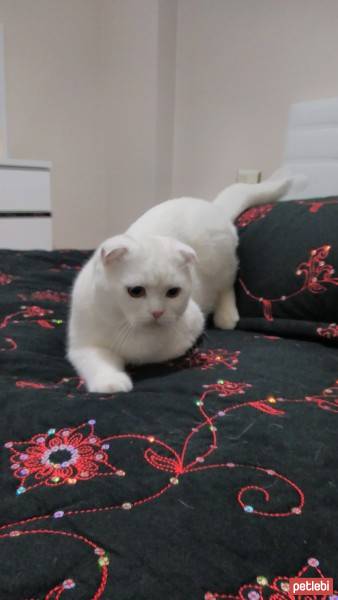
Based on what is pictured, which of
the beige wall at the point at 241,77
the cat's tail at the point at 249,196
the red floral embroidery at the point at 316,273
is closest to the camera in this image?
the red floral embroidery at the point at 316,273

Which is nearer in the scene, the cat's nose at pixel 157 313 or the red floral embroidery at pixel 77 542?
the red floral embroidery at pixel 77 542

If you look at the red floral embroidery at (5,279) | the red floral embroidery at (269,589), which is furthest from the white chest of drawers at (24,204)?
the red floral embroidery at (269,589)

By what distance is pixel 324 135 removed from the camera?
2.16 metres

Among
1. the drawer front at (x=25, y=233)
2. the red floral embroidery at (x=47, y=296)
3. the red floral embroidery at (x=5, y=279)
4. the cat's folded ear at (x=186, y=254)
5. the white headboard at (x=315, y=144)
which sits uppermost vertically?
the white headboard at (x=315, y=144)

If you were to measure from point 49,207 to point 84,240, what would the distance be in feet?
2.38

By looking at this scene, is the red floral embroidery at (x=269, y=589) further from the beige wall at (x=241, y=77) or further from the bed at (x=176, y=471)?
the beige wall at (x=241, y=77)

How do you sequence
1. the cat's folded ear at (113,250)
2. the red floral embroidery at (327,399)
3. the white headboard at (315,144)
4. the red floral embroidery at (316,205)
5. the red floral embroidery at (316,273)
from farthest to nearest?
the white headboard at (315,144), the red floral embroidery at (316,205), the red floral embroidery at (316,273), the cat's folded ear at (113,250), the red floral embroidery at (327,399)

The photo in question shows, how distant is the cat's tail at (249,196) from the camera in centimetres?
154

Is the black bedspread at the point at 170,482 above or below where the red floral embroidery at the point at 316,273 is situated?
below

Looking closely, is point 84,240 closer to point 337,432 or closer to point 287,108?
point 287,108

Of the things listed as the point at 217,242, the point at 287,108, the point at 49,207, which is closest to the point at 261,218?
the point at 217,242

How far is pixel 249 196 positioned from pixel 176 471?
3.90 ft

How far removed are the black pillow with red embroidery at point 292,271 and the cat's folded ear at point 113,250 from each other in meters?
0.48

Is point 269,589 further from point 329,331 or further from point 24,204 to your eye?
point 24,204
